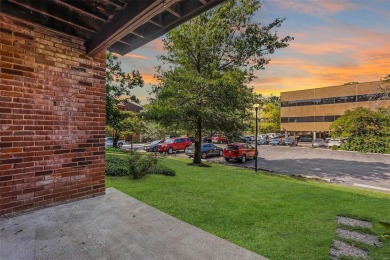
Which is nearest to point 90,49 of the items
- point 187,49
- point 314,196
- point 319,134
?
point 314,196

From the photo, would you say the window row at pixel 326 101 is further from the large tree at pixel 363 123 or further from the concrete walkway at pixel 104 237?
the concrete walkway at pixel 104 237

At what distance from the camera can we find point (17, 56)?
321 cm

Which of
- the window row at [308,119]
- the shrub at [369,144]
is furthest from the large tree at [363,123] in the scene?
the window row at [308,119]

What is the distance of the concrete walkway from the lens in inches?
93.3

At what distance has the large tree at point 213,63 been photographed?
13453 millimetres

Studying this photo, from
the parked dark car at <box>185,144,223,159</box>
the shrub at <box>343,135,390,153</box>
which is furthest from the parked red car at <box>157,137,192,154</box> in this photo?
the shrub at <box>343,135,390,153</box>

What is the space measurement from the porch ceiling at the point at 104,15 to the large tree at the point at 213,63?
364 inches

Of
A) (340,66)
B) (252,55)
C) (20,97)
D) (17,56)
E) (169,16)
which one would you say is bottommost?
(20,97)

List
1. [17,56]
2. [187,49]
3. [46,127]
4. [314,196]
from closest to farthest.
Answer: [17,56] → [46,127] → [314,196] → [187,49]

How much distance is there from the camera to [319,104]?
45719 mm

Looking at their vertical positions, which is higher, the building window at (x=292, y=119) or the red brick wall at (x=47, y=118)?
the building window at (x=292, y=119)

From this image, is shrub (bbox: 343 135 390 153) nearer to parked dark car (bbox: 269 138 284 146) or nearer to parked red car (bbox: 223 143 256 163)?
parked dark car (bbox: 269 138 284 146)

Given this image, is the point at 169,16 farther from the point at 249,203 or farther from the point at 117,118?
the point at 117,118

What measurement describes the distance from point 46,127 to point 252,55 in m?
13.3
